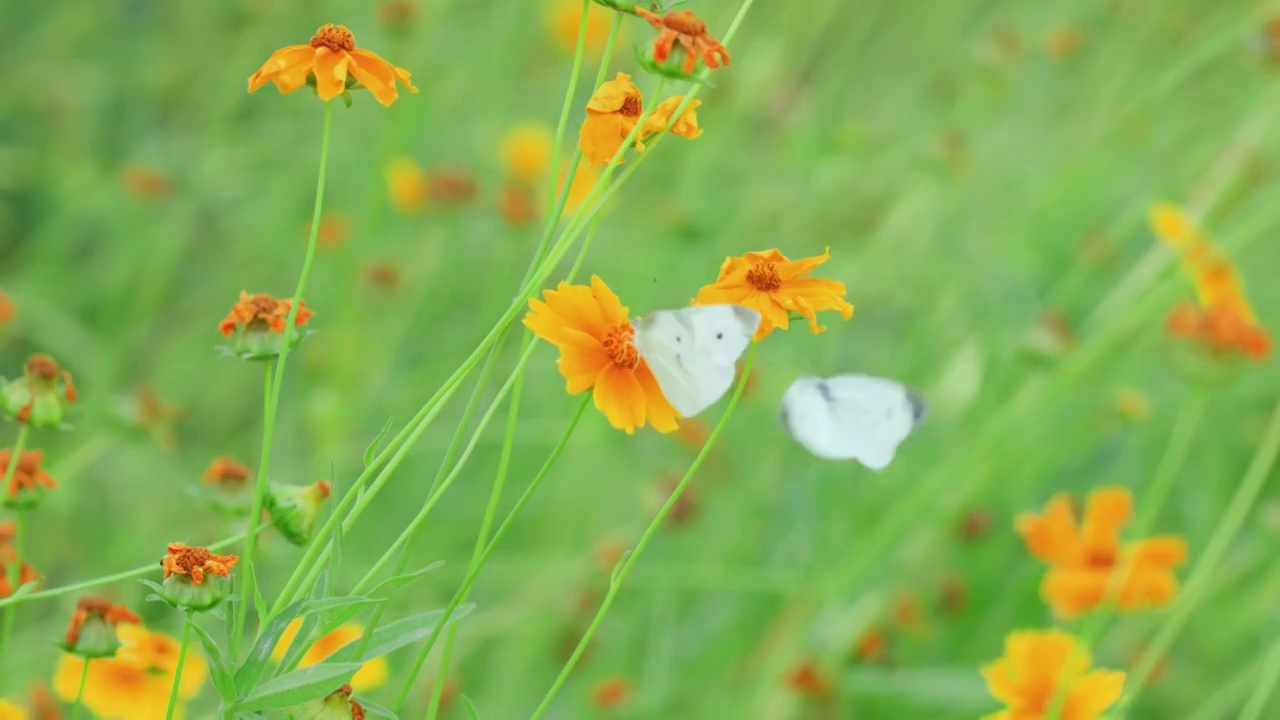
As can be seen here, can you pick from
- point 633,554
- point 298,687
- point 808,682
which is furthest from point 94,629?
point 808,682

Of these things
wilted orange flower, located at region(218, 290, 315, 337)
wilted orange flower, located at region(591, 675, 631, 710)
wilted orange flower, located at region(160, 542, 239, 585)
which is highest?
wilted orange flower, located at region(591, 675, 631, 710)

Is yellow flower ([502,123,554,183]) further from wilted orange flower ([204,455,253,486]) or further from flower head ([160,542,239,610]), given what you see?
flower head ([160,542,239,610])

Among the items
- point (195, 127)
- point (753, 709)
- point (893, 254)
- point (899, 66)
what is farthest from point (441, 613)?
point (899, 66)

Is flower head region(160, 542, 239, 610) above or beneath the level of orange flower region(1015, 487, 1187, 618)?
beneath

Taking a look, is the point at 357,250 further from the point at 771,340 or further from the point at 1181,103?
the point at 1181,103

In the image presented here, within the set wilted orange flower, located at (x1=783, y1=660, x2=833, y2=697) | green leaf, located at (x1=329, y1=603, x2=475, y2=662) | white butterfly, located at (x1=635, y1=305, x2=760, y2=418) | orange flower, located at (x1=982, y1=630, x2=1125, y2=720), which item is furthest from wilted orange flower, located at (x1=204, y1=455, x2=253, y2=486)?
wilted orange flower, located at (x1=783, y1=660, x2=833, y2=697)

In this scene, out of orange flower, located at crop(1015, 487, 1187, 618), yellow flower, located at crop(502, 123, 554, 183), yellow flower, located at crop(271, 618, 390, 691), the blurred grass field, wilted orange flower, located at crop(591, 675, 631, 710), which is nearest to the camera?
yellow flower, located at crop(271, 618, 390, 691)

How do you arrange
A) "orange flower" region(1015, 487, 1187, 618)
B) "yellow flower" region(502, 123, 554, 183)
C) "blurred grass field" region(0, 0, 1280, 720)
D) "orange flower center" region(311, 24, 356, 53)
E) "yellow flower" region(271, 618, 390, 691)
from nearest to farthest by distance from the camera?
"orange flower center" region(311, 24, 356, 53)
"yellow flower" region(271, 618, 390, 691)
"orange flower" region(1015, 487, 1187, 618)
"blurred grass field" region(0, 0, 1280, 720)
"yellow flower" region(502, 123, 554, 183)
